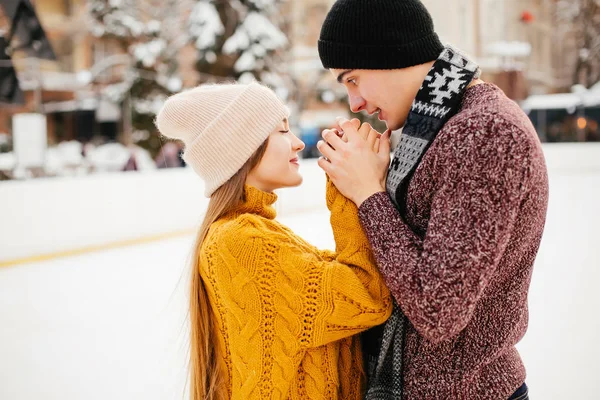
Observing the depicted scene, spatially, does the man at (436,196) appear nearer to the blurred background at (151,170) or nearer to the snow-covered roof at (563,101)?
the blurred background at (151,170)

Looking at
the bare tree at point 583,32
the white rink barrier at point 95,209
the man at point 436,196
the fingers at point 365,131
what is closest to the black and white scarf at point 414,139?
the man at point 436,196

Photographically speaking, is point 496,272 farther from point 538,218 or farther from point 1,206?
point 1,206

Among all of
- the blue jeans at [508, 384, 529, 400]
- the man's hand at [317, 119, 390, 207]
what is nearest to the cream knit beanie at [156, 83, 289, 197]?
the man's hand at [317, 119, 390, 207]

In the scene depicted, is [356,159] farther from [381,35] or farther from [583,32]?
[583,32]

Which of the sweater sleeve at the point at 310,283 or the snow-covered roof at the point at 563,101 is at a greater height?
the sweater sleeve at the point at 310,283

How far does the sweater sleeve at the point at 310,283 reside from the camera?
4.25 feet

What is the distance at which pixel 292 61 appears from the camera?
19703mm

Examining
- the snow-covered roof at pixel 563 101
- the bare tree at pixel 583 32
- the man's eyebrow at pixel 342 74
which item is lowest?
the snow-covered roof at pixel 563 101

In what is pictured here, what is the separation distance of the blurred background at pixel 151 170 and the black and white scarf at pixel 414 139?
2.21 feet

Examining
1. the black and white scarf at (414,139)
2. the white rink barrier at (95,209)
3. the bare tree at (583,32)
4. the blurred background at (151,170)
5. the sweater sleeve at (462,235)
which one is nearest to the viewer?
the sweater sleeve at (462,235)

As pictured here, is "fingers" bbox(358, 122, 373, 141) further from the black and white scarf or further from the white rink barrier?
the white rink barrier

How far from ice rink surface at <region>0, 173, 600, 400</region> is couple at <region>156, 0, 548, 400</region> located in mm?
652

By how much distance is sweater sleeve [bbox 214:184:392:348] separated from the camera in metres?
1.30

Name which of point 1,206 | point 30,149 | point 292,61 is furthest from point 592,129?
point 1,206
